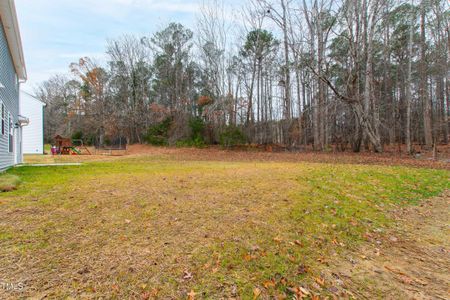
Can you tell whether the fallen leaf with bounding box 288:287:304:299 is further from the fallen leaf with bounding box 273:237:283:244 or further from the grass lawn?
the fallen leaf with bounding box 273:237:283:244

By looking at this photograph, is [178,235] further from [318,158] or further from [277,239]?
[318,158]

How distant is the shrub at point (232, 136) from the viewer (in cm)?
1891

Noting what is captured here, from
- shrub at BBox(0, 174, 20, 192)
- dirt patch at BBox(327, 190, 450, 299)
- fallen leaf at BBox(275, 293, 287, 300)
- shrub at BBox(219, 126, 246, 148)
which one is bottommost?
dirt patch at BBox(327, 190, 450, 299)

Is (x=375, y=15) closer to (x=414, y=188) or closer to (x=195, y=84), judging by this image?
(x=414, y=188)

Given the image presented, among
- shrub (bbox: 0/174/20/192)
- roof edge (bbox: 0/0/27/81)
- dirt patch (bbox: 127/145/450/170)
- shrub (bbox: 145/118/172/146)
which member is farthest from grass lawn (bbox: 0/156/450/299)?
shrub (bbox: 145/118/172/146)

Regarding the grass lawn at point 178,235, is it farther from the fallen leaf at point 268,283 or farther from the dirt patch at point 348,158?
the dirt patch at point 348,158

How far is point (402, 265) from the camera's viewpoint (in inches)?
111

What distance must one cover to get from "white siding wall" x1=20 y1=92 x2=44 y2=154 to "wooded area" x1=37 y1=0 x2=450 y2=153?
663 centimetres

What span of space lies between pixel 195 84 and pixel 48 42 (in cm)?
1320

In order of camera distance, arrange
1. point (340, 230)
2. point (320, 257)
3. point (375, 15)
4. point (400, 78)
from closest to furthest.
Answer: point (320, 257) → point (340, 230) → point (375, 15) → point (400, 78)

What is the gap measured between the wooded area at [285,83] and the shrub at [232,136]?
83mm

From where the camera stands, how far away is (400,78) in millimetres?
22031

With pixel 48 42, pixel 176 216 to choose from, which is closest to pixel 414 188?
pixel 176 216

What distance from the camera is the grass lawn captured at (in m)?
2.17
